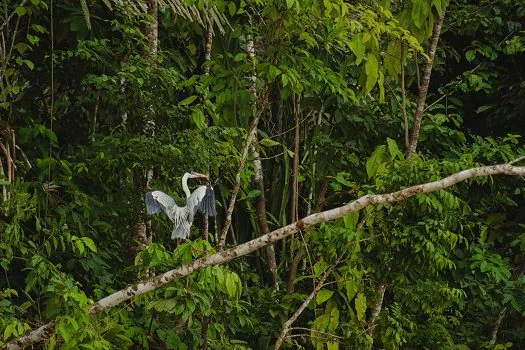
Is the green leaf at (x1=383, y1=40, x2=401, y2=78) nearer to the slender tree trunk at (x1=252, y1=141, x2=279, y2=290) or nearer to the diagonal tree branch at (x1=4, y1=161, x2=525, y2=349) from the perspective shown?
the diagonal tree branch at (x1=4, y1=161, x2=525, y2=349)

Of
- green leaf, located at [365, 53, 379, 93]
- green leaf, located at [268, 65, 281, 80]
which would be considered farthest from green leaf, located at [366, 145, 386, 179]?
green leaf, located at [268, 65, 281, 80]

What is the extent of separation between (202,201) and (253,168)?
5.59ft

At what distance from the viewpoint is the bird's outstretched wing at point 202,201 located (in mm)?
4434

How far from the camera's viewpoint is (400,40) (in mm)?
5488

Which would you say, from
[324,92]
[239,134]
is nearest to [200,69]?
[324,92]

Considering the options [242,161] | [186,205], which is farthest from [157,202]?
[242,161]

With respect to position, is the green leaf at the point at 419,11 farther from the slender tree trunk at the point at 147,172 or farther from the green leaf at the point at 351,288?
the green leaf at the point at 351,288

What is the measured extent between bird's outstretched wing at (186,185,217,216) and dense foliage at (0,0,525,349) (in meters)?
0.18

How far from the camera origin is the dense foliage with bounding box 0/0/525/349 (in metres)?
5.05

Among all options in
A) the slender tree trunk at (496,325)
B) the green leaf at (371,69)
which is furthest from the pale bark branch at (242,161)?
the slender tree trunk at (496,325)

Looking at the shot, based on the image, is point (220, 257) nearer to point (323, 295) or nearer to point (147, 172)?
point (147, 172)

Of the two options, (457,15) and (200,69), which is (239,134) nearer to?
(200,69)

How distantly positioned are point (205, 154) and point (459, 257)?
2435mm

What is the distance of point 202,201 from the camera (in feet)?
14.6
